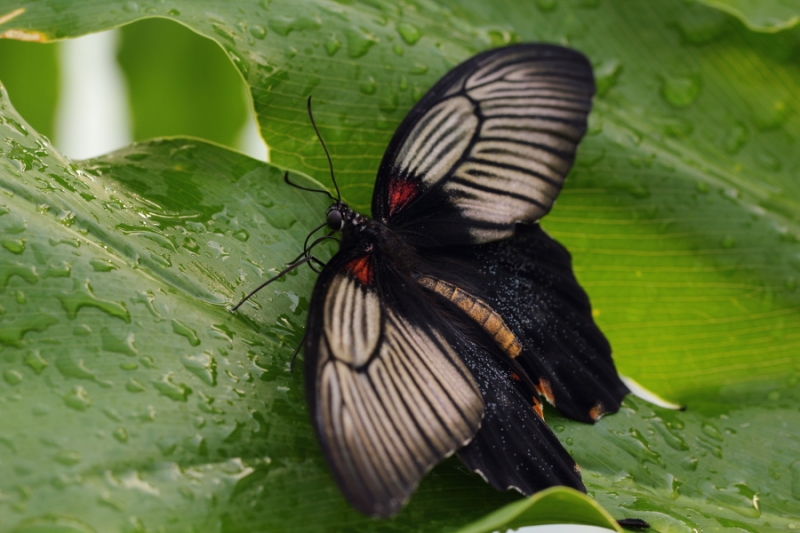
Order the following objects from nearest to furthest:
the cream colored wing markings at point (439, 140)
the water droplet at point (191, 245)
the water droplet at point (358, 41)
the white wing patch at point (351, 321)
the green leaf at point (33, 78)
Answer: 1. the white wing patch at point (351, 321)
2. the water droplet at point (191, 245)
3. the cream colored wing markings at point (439, 140)
4. the water droplet at point (358, 41)
5. the green leaf at point (33, 78)

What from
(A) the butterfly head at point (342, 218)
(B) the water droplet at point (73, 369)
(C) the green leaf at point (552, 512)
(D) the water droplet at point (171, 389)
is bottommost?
(C) the green leaf at point (552, 512)

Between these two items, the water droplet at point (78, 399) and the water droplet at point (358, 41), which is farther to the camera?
the water droplet at point (358, 41)

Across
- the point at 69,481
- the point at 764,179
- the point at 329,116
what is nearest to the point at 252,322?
the point at 69,481

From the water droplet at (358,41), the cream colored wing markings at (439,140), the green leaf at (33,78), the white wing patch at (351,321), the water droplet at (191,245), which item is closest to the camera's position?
the white wing patch at (351,321)

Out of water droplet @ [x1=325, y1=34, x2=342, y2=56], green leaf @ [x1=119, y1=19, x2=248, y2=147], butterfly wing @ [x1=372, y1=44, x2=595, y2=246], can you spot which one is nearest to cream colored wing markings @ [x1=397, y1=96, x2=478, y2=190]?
butterfly wing @ [x1=372, y1=44, x2=595, y2=246]

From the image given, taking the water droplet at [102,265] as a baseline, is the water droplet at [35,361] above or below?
below

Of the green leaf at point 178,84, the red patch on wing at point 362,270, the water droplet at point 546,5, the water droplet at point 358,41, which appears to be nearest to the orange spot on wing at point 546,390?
the red patch on wing at point 362,270

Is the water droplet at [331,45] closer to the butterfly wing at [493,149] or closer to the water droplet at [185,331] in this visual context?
the butterfly wing at [493,149]

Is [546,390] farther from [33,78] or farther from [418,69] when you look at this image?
[33,78]

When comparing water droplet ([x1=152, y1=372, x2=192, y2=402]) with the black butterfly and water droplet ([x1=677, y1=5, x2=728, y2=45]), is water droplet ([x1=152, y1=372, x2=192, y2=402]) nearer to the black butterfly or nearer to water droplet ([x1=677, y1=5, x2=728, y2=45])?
the black butterfly
